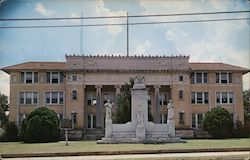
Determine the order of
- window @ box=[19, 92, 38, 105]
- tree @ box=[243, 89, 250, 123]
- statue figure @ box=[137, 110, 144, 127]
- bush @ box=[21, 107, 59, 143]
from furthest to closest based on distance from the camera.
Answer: tree @ box=[243, 89, 250, 123] < window @ box=[19, 92, 38, 105] < bush @ box=[21, 107, 59, 143] < statue figure @ box=[137, 110, 144, 127]

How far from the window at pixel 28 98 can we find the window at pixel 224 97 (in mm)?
21225

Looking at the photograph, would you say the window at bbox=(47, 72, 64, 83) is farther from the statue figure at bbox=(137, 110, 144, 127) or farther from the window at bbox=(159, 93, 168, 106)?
the statue figure at bbox=(137, 110, 144, 127)

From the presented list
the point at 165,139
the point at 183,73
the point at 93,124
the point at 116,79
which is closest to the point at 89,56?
the point at 116,79

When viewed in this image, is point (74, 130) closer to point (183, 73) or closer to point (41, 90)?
point (41, 90)

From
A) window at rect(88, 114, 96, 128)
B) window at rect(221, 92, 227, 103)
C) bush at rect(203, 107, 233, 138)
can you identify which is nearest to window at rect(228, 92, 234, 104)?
window at rect(221, 92, 227, 103)

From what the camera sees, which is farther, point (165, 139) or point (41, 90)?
point (41, 90)

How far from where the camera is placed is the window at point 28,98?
4756cm

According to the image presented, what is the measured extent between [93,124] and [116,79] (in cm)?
601

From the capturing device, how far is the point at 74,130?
1797 inches

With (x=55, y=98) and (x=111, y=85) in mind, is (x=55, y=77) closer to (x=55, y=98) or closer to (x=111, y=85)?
(x=55, y=98)

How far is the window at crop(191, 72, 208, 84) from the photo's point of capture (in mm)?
49156

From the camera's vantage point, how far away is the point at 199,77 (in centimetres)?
4934

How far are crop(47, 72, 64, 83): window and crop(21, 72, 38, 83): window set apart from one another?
1461mm

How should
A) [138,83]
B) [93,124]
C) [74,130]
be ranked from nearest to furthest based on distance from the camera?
[138,83] < [74,130] < [93,124]
